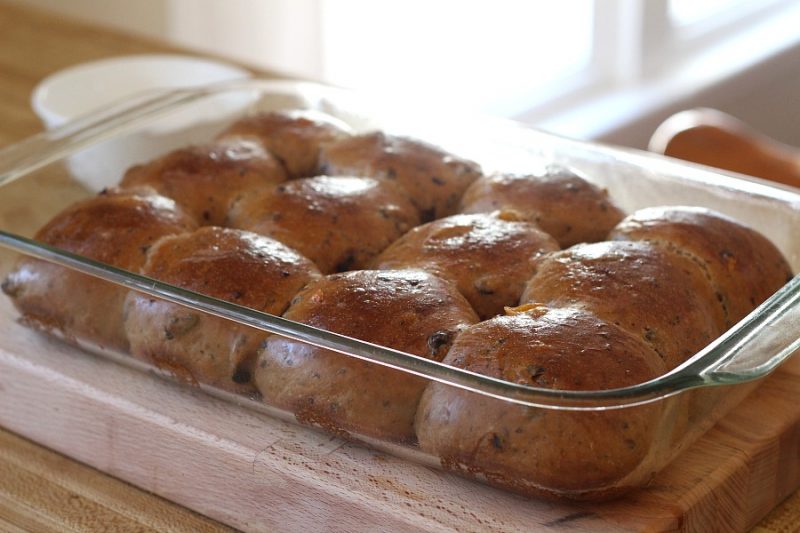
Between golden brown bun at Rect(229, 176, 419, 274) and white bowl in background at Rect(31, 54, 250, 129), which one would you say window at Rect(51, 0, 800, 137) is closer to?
white bowl in background at Rect(31, 54, 250, 129)

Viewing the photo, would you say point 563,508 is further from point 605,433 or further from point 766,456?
point 766,456

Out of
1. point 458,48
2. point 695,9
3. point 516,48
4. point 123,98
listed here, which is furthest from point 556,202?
point 695,9

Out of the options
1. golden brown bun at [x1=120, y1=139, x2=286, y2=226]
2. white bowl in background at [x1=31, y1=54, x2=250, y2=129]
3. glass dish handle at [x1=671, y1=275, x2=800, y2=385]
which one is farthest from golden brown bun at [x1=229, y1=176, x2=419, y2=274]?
white bowl in background at [x1=31, y1=54, x2=250, y2=129]

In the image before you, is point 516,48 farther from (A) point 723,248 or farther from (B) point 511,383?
(B) point 511,383

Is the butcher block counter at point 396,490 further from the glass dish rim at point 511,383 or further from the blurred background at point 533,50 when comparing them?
the blurred background at point 533,50

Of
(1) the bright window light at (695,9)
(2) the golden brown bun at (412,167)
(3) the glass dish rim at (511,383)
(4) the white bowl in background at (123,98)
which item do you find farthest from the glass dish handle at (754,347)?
(1) the bright window light at (695,9)

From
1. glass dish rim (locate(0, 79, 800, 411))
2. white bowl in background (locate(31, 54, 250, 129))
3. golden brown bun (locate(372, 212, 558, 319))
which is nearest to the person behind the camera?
glass dish rim (locate(0, 79, 800, 411))
